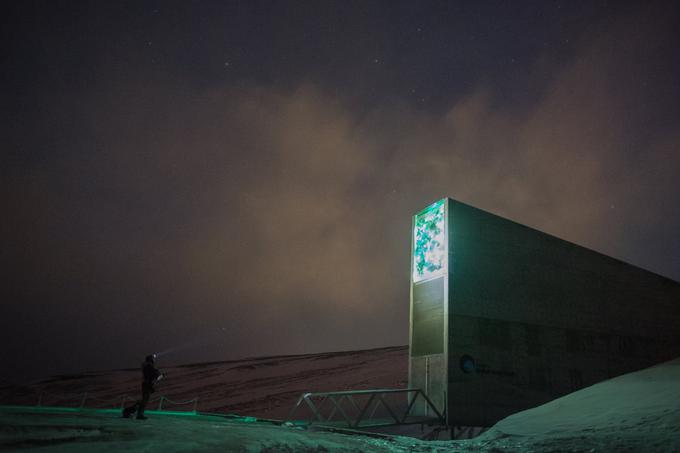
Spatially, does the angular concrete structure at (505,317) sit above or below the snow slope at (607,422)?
above

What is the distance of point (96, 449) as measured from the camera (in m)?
6.48

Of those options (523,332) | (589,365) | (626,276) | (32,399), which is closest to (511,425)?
(523,332)

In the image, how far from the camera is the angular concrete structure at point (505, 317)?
16047mm

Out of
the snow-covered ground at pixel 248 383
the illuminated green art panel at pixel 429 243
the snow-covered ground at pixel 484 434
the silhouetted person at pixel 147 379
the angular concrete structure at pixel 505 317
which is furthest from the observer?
the snow-covered ground at pixel 248 383

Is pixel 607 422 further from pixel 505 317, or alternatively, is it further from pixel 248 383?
pixel 248 383

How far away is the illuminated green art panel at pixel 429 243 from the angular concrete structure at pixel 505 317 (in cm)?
4

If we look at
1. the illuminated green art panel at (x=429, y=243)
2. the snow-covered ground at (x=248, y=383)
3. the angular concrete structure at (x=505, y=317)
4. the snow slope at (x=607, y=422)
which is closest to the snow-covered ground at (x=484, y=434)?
the snow slope at (x=607, y=422)

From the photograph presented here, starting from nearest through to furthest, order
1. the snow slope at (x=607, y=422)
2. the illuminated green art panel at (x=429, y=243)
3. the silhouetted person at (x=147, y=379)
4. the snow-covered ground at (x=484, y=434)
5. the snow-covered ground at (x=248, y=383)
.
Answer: the snow-covered ground at (x=484, y=434), the snow slope at (x=607, y=422), the silhouetted person at (x=147, y=379), the illuminated green art panel at (x=429, y=243), the snow-covered ground at (x=248, y=383)

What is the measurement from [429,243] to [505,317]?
13.6 feet

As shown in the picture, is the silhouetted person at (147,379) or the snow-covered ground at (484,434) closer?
the snow-covered ground at (484,434)

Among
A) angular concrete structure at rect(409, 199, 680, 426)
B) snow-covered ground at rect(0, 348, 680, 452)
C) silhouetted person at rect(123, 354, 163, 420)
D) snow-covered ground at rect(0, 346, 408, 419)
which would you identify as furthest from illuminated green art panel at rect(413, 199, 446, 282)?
snow-covered ground at rect(0, 346, 408, 419)

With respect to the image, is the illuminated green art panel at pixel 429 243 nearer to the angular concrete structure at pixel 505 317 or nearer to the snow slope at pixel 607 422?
the angular concrete structure at pixel 505 317

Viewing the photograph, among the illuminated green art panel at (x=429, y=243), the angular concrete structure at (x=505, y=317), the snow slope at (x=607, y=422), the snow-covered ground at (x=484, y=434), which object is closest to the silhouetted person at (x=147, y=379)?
the snow-covered ground at (x=484, y=434)

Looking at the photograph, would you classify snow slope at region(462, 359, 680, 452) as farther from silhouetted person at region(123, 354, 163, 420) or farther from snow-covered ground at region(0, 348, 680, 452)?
silhouetted person at region(123, 354, 163, 420)
